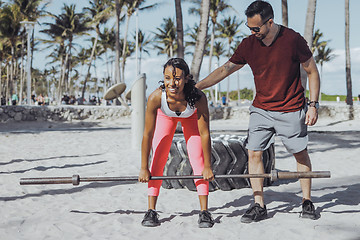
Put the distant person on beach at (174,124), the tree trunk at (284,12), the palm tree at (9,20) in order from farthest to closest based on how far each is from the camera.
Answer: the palm tree at (9,20) < the tree trunk at (284,12) < the distant person on beach at (174,124)

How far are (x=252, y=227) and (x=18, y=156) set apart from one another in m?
5.53

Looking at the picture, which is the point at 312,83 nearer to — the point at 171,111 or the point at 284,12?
the point at 171,111

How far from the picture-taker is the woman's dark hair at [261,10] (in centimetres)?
279

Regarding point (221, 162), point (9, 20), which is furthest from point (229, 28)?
point (221, 162)

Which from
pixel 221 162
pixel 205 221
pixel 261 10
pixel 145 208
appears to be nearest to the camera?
pixel 261 10

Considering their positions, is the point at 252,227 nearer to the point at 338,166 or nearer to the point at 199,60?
the point at 338,166

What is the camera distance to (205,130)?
285cm

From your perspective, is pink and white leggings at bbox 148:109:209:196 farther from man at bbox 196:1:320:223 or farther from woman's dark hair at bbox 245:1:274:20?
woman's dark hair at bbox 245:1:274:20

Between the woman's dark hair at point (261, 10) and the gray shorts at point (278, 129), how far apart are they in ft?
2.43

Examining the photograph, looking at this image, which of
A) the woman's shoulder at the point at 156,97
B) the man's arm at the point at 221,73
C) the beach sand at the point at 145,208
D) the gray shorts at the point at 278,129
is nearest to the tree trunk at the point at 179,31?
the beach sand at the point at 145,208

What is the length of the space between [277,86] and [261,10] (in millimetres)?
586

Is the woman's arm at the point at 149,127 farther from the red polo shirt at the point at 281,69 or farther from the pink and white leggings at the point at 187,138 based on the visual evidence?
the red polo shirt at the point at 281,69

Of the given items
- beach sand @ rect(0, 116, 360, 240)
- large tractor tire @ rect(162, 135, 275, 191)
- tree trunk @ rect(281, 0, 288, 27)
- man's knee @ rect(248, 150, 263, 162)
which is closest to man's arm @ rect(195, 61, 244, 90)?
man's knee @ rect(248, 150, 263, 162)

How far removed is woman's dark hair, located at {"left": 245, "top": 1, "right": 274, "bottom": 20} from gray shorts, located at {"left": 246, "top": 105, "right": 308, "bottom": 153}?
0.74m
